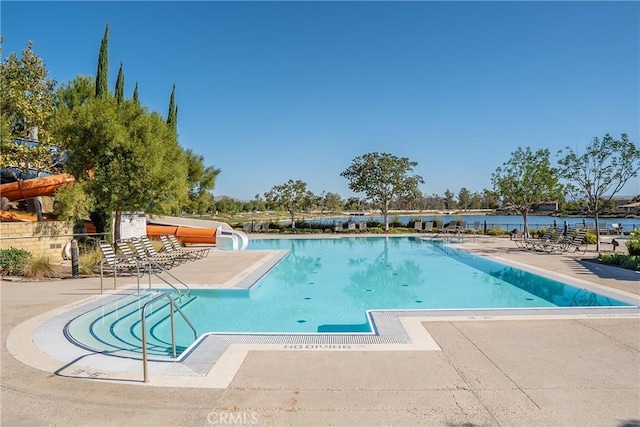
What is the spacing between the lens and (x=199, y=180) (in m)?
26.2

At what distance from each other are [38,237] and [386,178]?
868 inches

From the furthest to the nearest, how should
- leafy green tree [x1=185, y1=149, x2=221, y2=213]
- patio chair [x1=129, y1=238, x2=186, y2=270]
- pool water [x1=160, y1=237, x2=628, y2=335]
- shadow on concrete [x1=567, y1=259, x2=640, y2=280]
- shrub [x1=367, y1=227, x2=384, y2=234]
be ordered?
shrub [x1=367, y1=227, x2=384, y2=234], leafy green tree [x1=185, y1=149, x2=221, y2=213], patio chair [x1=129, y1=238, x2=186, y2=270], shadow on concrete [x1=567, y1=259, x2=640, y2=280], pool water [x1=160, y1=237, x2=628, y2=335]

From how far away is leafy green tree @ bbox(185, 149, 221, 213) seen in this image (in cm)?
2528

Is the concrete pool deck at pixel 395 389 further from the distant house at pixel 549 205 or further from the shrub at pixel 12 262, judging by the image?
the distant house at pixel 549 205

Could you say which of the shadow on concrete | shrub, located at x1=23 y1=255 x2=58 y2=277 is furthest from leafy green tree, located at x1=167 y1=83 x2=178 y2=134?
the shadow on concrete

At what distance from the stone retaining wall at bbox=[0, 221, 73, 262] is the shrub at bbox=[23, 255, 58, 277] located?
1170 millimetres

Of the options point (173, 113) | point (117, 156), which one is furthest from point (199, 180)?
point (117, 156)

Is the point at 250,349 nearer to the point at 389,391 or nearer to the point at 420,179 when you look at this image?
the point at 389,391

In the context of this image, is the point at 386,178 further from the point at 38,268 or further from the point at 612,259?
the point at 38,268

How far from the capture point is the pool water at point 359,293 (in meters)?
7.62

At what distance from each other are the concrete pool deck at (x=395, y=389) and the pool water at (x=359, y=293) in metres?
2.57

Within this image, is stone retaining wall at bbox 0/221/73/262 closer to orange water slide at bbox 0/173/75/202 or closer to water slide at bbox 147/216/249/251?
orange water slide at bbox 0/173/75/202

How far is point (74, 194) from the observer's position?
12133 mm

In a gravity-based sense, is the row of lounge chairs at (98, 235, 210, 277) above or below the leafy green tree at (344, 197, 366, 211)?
below
